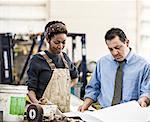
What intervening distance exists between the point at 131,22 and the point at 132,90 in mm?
4437

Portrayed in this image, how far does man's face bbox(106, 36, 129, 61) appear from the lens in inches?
70.5

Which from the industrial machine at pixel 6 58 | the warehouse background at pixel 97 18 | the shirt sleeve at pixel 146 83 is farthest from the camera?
the warehouse background at pixel 97 18

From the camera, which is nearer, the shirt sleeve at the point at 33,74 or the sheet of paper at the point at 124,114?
the sheet of paper at the point at 124,114

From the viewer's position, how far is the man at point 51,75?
187 centimetres

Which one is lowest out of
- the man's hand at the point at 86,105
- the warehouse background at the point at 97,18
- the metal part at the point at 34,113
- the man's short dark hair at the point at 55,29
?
the man's hand at the point at 86,105

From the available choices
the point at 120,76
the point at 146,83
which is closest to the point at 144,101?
the point at 146,83

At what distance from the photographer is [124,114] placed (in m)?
1.37

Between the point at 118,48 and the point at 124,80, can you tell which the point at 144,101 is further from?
the point at 118,48

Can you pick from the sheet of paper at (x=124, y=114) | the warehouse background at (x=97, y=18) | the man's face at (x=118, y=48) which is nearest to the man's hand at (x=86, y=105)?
the man's face at (x=118, y=48)

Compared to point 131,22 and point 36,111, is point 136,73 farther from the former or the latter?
point 131,22

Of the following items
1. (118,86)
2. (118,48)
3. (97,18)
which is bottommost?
(118,86)

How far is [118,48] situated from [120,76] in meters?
0.17

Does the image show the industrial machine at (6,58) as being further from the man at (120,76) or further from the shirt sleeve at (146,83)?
the shirt sleeve at (146,83)

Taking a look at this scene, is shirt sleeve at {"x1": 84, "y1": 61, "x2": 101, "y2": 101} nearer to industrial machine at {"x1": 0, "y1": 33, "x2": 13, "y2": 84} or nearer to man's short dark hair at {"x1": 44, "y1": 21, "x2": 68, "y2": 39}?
man's short dark hair at {"x1": 44, "y1": 21, "x2": 68, "y2": 39}
